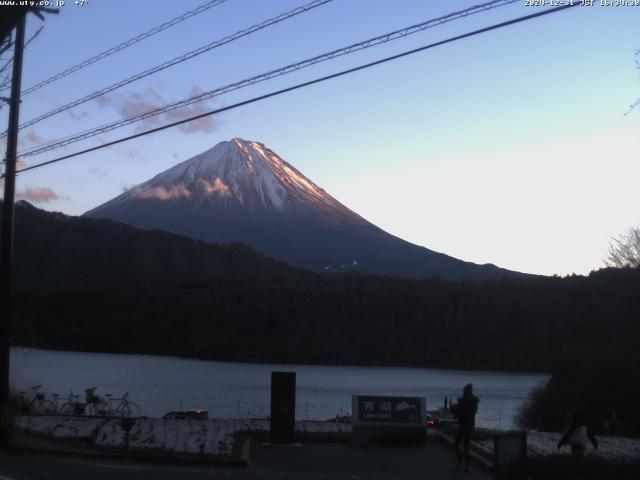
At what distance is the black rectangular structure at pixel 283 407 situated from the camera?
17.2m

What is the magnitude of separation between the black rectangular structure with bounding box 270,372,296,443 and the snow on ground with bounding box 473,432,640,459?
3665 mm

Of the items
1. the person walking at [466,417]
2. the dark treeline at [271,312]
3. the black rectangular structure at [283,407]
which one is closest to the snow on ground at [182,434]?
the black rectangular structure at [283,407]

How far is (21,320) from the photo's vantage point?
99.0 ft

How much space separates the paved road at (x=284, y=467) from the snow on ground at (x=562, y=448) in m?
1.13

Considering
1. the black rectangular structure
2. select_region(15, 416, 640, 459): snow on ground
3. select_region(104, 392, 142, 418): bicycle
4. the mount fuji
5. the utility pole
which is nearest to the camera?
select_region(15, 416, 640, 459): snow on ground

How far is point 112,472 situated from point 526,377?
247 feet

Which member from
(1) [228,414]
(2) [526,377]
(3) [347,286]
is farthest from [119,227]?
(1) [228,414]

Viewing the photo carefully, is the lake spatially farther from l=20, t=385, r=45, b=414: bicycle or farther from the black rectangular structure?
the black rectangular structure

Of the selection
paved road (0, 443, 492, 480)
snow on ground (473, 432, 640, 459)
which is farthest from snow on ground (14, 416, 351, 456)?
snow on ground (473, 432, 640, 459)

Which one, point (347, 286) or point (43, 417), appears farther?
point (347, 286)

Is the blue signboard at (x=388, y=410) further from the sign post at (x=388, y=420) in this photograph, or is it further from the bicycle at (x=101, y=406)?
the bicycle at (x=101, y=406)

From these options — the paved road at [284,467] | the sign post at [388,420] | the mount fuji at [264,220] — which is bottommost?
the paved road at [284,467]

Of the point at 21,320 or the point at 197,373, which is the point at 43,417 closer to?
the point at 21,320

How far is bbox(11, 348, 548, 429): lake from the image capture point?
48959mm
